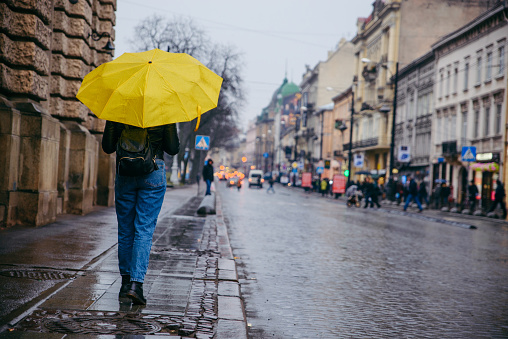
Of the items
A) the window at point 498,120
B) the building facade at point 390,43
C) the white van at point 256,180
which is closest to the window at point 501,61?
the window at point 498,120

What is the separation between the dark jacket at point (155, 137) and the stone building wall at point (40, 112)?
5538 mm

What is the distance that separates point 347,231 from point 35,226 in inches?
339

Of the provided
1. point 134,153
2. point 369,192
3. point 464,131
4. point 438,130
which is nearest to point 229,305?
point 134,153

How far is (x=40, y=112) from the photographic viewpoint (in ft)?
38.0

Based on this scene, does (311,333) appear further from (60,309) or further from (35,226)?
(35,226)

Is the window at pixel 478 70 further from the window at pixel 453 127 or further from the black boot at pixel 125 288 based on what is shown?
the black boot at pixel 125 288

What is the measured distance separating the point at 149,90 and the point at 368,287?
13.3ft

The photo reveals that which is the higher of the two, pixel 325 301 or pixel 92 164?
pixel 92 164

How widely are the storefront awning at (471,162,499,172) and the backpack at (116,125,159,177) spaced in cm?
3456

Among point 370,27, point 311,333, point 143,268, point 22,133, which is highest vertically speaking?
point 370,27

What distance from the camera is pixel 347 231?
17.8 meters

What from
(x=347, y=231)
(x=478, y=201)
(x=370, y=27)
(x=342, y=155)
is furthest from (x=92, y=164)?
(x=342, y=155)

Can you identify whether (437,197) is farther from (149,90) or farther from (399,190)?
(149,90)

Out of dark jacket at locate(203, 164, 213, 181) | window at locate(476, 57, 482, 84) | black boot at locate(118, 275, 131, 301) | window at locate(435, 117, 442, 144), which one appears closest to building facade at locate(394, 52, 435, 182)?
window at locate(435, 117, 442, 144)
